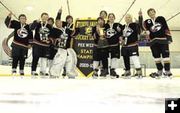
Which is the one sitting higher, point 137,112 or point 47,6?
point 47,6

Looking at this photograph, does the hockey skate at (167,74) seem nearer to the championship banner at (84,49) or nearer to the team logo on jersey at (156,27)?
the team logo on jersey at (156,27)

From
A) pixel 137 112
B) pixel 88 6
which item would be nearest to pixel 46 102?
pixel 137 112

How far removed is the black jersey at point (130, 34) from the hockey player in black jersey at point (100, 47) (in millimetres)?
363

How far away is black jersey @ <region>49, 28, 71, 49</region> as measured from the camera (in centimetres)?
572

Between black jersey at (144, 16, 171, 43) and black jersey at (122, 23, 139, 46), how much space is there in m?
0.26

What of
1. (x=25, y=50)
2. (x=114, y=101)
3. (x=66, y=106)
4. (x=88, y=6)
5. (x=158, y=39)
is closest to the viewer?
(x=66, y=106)

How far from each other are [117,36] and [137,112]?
3.83 meters

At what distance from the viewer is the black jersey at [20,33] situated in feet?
19.1

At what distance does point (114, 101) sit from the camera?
2408 mm

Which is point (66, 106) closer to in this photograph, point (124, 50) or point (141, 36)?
point (124, 50)

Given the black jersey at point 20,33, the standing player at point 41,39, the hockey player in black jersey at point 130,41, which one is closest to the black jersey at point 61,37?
the standing player at point 41,39

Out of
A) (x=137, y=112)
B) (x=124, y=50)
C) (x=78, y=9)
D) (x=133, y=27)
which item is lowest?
(x=137, y=112)

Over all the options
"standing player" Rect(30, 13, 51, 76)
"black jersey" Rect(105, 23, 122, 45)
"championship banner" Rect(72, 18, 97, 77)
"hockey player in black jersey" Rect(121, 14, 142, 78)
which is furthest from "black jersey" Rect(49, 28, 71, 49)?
"championship banner" Rect(72, 18, 97, 77)

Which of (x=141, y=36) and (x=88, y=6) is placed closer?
(x=141, y=36)
